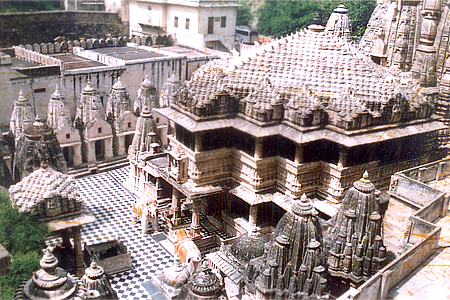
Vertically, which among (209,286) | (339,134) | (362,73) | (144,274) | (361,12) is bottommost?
(144,274)

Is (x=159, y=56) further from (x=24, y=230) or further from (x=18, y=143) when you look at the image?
(x=24, y=230)

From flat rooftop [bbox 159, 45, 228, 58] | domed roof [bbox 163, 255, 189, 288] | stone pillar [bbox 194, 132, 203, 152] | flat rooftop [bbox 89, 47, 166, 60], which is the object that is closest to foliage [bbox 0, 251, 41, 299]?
domed roof [bbox 163, 255, 189, 288]

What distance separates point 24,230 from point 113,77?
41.6 feet

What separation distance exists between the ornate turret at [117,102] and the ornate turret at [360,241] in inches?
504

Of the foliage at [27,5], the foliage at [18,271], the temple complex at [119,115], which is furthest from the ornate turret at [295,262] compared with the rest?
the foliage at [27,5]

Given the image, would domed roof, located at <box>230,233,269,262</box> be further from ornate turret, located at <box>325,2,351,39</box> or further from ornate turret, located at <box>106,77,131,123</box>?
ornate turret, located at <box>106,77,131,123</box>

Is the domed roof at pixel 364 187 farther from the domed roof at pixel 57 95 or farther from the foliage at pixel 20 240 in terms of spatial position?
the domed roof at pixel 57 95

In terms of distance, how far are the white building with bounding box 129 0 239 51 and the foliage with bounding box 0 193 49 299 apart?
20.3 meters

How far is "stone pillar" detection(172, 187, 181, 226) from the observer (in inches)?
588

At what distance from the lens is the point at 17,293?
28.5ft

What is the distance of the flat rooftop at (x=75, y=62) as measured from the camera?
874 inches

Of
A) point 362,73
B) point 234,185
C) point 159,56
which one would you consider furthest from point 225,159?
point 159,56

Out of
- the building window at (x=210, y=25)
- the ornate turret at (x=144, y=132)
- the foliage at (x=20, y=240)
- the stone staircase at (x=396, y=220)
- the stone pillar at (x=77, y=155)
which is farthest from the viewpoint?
the building window at (x=210, y=25)

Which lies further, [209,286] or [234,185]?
[234,185]
